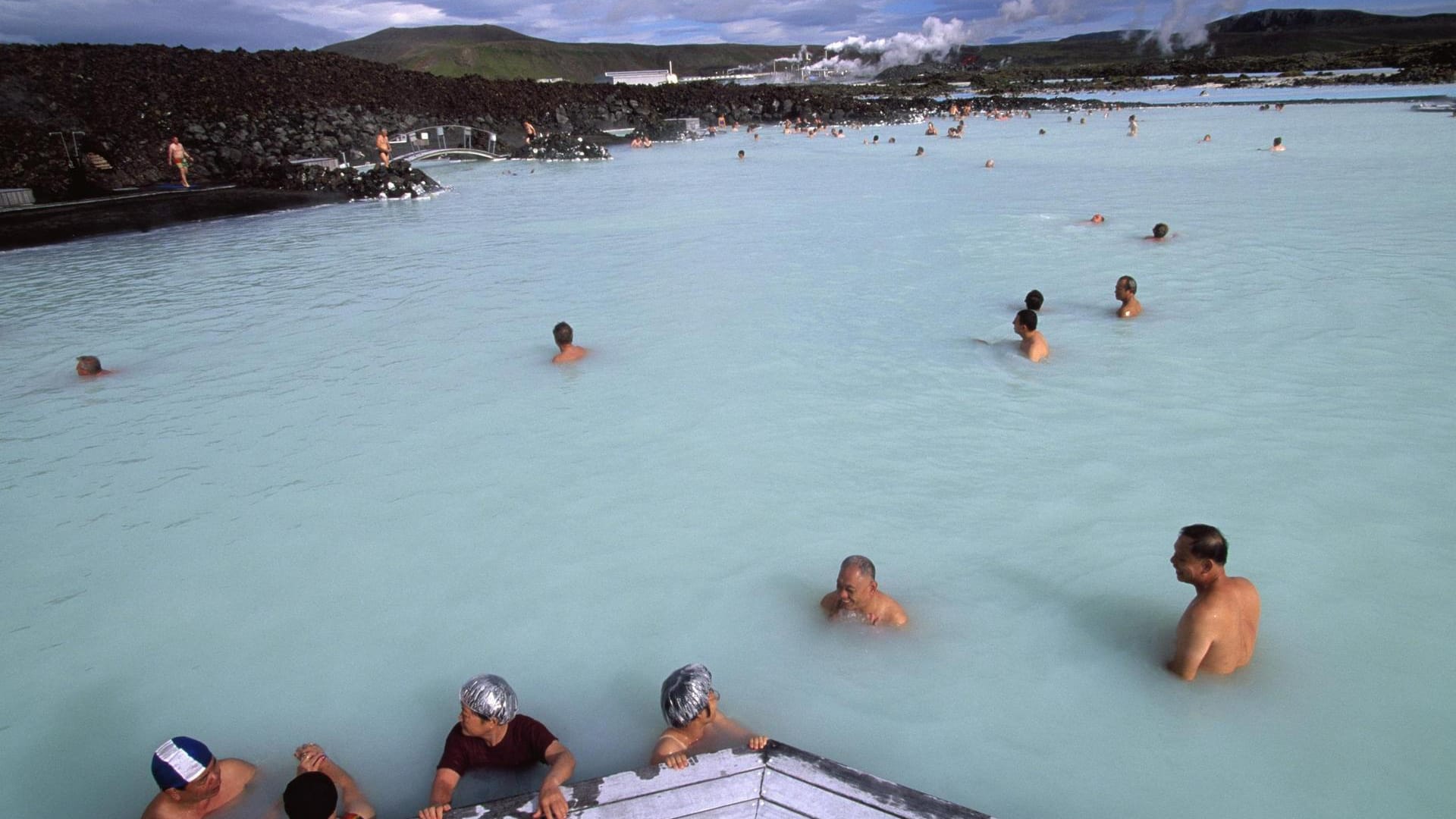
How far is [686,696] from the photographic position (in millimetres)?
3143

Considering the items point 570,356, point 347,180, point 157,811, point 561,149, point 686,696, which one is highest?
point 561,149

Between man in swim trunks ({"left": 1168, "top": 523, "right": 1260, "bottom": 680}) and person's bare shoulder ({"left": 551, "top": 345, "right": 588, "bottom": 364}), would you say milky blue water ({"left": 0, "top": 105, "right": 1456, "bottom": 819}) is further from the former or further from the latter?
person's bare shoulder ({"left": 551, "top": 345, "right": 588, "bottom": 364})

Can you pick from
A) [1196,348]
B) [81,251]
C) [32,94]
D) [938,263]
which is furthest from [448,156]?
[1196,348]

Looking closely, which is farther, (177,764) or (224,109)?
(224,109)

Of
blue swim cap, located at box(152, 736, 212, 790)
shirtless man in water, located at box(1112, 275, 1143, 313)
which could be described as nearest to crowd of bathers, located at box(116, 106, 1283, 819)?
blue swim cap, located at box(152, 736, 212, 790)

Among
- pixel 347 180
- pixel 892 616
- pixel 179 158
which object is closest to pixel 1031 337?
pixel 892 616

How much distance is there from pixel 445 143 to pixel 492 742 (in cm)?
3211

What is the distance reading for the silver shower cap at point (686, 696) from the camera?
10.3 ft

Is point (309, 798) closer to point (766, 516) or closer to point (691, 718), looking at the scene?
point (691, 718)

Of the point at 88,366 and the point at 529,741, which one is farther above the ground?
the point at 88,366

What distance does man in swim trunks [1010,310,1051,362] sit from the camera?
7.19 meters

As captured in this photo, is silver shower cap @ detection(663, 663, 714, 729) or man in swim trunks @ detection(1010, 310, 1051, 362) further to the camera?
man in swim trunks @ detection(1010, 310, 1051, 362)

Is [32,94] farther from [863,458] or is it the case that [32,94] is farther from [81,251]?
[863,458]

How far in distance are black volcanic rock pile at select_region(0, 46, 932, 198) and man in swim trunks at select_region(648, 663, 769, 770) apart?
21924 mm
